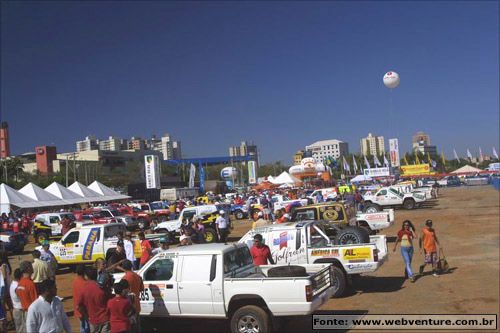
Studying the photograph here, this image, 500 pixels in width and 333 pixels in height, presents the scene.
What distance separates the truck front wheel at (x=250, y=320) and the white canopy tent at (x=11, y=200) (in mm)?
33744

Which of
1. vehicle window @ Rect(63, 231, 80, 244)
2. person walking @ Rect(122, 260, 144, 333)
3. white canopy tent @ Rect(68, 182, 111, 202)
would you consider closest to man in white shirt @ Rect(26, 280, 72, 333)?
person walking @ Rect(122, 260, 144, 333)

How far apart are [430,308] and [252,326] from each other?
13.5 feet

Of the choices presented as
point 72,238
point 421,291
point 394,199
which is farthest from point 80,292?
point 394,199

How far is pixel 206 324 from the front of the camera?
9438mm

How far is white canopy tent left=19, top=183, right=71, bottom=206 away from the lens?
39.8 metres

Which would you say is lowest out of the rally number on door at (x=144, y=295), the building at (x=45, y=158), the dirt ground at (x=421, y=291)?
the dirt ground at (x=421, y=291)

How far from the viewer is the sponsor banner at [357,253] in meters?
10.9

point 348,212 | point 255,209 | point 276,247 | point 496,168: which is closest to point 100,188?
point 255,209

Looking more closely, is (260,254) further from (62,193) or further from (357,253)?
(62,193)

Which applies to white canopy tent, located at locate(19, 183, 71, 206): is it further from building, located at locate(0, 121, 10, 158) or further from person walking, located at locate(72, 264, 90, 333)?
building, located at locate(0, 121, 10, 158)

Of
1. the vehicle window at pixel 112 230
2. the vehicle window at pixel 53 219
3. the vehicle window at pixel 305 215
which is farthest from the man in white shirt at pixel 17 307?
the vehicle window at pixel 53 219

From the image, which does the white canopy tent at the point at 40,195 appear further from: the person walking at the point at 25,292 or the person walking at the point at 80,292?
the person walking at the point at 80,292

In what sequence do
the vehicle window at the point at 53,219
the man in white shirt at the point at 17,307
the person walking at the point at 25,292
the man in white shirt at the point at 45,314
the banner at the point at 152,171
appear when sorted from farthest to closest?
the banner at the point at 152,171 → the vehicle window at the point at 53,219 → the man in white shirt at the point at 17,307 → the person walking at the point at 25,292 → the man in white shirt at the point at 45,314

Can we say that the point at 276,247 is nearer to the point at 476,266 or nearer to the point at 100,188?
the point at 476,266
